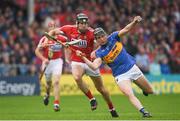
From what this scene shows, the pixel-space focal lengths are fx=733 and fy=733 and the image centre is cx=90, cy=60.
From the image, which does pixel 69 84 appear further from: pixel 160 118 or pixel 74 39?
pixel 160 118

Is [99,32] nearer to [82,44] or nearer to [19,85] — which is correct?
[82,44]

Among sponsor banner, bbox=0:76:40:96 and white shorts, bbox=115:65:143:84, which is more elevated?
sponsor banner, bbox=0:76:40:96

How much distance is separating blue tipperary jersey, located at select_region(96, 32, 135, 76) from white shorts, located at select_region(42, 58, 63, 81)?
16.9 ft

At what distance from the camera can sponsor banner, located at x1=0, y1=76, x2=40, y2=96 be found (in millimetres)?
31545

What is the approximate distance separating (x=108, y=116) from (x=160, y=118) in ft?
6.00

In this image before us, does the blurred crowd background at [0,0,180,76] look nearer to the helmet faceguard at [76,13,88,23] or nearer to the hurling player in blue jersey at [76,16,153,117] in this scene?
the helmet faceguard at [76,13,88,23]

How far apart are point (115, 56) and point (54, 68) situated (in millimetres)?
5671

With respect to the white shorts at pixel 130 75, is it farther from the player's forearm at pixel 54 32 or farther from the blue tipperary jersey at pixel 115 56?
the player's forearm at pixel 54 32

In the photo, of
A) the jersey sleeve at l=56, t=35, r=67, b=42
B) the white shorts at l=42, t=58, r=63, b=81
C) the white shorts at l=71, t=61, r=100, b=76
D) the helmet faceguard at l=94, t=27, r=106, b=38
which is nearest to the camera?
the helmet faceguard at l=94, t=27, r=106, b=38

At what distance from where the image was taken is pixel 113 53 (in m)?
18.7

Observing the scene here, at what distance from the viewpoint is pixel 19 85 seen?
105 ft

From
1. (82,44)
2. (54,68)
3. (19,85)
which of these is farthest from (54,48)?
(19,85)

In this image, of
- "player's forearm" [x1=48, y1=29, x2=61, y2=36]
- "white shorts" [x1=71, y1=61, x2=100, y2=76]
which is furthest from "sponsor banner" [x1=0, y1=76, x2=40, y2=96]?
"white shorts" [x1=71, y1=61, x2=100, y2=76]

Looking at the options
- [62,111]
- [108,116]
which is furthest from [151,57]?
[108,116]
